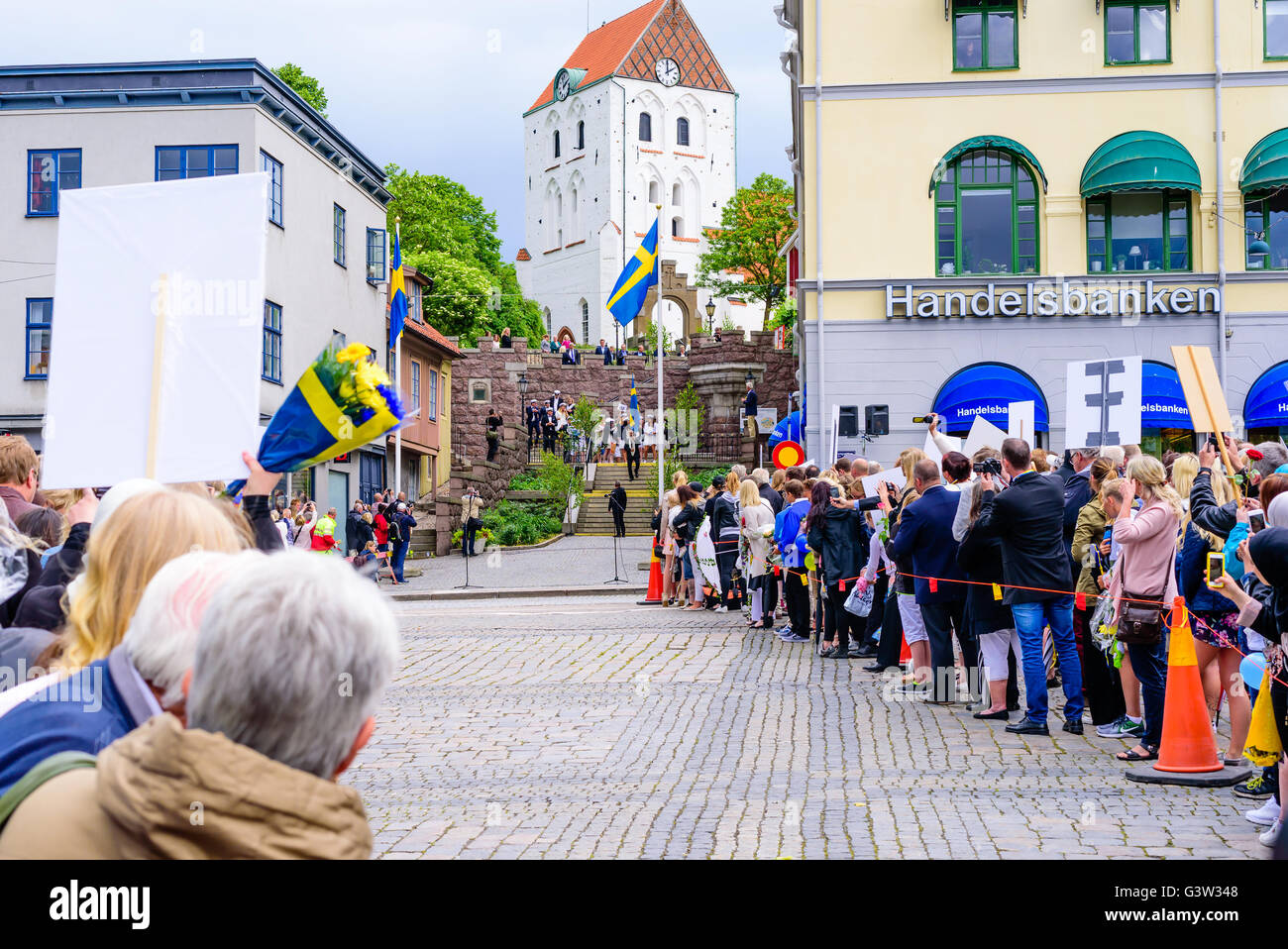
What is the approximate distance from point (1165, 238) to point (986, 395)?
505 cm

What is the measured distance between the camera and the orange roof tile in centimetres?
10306

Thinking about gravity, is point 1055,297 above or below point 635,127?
below

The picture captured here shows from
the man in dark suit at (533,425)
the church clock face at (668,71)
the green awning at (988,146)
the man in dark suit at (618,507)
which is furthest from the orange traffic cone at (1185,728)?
the church clock face at (668,71)

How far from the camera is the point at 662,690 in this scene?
12297mm

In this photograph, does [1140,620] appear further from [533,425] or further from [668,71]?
[668,71]

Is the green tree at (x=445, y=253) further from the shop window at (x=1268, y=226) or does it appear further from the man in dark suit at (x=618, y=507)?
the shop window at (x=1268, y=226)

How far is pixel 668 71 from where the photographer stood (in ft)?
340

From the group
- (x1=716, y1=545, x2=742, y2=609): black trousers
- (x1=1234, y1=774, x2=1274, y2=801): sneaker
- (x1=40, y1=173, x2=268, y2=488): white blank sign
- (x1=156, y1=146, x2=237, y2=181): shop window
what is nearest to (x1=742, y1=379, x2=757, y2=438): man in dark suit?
(x1=156, y1=146, x2=237, y2=181): shop window

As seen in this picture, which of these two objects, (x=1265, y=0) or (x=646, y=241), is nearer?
(x=1265, y=0)

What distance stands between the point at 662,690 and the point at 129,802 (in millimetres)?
10308

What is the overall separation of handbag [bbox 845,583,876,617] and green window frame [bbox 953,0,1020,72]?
17320 millimetres

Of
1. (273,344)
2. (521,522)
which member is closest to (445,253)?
(521,522)

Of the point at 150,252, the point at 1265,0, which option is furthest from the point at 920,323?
the point at 150,252
